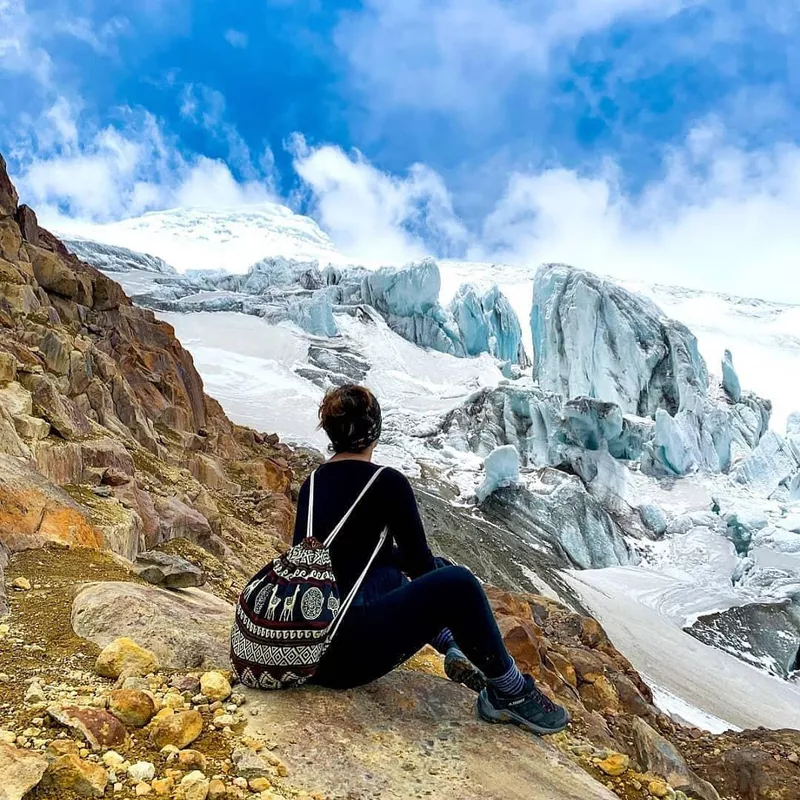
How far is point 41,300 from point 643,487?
56.5 meters

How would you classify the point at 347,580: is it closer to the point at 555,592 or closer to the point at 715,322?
the point at 555,592

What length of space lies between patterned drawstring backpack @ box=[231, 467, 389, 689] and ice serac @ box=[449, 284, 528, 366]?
348 feet

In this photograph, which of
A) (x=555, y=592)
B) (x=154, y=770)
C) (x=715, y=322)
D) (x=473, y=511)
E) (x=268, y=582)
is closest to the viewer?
(x=154, y=770)

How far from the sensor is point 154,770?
279 centimetres

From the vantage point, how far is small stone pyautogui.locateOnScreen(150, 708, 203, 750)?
305 cm

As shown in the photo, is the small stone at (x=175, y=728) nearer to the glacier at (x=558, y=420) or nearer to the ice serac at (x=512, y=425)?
the glacier at (x=558, y=420)

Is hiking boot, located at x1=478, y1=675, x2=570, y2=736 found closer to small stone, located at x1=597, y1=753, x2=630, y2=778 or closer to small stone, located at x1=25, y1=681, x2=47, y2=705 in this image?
small stone, located at x1=597, y1=753, x2=630, y2=778

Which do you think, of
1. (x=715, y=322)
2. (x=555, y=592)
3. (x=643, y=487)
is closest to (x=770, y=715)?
(x=555, y=592)

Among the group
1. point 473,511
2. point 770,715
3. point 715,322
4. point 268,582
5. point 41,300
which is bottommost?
point 770,715

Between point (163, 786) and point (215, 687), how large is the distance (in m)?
0.89

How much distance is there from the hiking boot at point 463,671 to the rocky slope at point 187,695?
0.10 m

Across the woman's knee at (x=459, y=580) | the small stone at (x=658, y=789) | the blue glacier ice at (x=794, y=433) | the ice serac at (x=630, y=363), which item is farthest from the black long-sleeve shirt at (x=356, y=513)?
the blue glacier ice at (x=794, y=433)

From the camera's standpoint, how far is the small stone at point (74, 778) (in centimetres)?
254

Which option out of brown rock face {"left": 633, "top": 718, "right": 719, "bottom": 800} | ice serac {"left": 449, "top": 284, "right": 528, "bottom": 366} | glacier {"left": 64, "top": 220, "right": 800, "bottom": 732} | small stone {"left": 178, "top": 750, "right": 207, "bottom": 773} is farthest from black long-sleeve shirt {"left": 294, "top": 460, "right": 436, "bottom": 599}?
ice serac {"left": 449, "top": 284, "right": 528, "bottom": 366}
